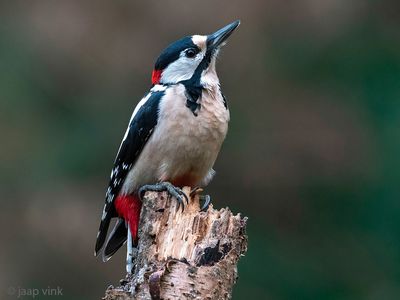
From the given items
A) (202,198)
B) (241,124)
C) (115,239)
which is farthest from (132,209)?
(241,124)

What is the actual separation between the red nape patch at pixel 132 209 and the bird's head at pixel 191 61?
0.68 m

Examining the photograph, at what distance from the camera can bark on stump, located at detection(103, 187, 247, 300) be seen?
4016mm

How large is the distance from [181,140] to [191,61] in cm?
54

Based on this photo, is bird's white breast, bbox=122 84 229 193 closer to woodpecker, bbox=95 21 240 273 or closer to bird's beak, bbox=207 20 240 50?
woodpecker, bbox=95 21 240 273

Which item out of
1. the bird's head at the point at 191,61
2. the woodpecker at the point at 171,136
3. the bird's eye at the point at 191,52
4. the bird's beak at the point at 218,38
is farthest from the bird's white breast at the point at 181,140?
the bird's beak at the point at 218,38

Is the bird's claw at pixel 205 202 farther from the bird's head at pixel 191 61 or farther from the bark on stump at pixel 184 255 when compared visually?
the bird's head at pixel 191 61

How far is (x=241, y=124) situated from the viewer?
9.78 meters

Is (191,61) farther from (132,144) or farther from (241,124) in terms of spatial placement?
(241,124)

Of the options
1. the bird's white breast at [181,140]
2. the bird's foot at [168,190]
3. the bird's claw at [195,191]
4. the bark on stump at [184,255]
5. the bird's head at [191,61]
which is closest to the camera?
the bark on stump at [184,255]

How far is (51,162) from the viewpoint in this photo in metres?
9.73

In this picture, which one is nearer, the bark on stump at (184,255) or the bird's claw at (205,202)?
the bark on stump at (184,255)

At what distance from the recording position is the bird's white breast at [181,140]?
504 centimetres

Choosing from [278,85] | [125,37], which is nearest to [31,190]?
[125,37]

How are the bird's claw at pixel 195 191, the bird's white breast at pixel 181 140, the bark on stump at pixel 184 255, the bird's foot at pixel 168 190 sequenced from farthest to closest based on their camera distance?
the bird's white breast at pixel 181 140
the bird's claw at pixel 195 191
the bird's foot at pixel 168 190
the bark on stump at pixel 184 255
